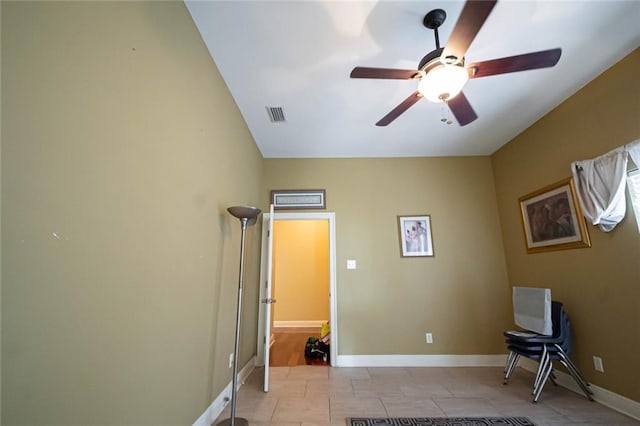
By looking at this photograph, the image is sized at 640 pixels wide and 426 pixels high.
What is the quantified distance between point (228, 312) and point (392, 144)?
2956 mm

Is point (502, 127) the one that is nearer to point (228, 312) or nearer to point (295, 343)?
point (228, 312)

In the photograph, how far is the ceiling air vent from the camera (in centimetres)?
278

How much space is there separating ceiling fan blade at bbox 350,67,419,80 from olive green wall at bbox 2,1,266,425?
1.17m

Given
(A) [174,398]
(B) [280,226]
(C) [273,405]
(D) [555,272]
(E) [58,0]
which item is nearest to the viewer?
(E) [58,0]

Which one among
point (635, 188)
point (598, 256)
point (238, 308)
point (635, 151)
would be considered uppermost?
point (635, 151)

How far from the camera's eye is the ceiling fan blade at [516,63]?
1491 mm

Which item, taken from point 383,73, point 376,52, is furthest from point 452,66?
point 376,52

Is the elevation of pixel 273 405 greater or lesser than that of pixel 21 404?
lesser

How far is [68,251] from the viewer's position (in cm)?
91

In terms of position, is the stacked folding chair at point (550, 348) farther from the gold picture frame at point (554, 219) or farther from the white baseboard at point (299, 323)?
the white baseboard at point (299, 323)

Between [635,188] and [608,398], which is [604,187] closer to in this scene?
[635,188]

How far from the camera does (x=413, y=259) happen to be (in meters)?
3.66

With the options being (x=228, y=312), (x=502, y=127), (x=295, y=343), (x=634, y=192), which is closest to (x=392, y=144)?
(x=502, y=127)

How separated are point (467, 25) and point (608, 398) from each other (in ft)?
10.8
